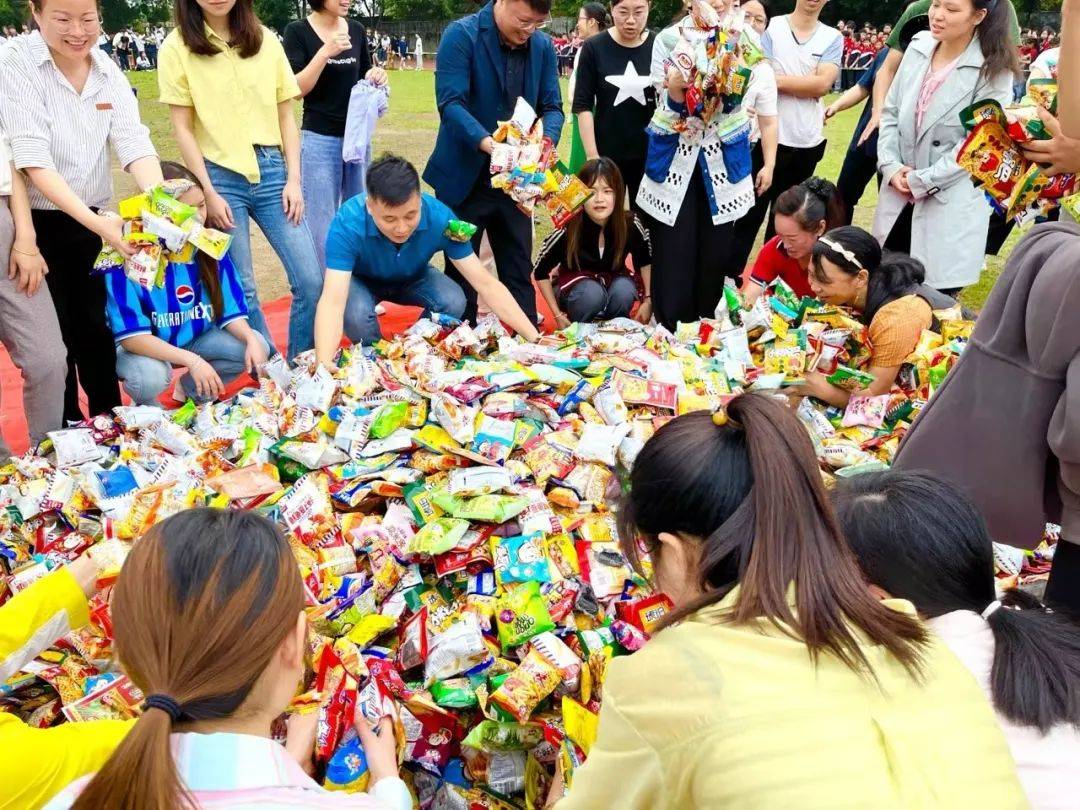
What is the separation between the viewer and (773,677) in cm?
90

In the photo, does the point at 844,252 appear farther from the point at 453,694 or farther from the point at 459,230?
the point at 453,694

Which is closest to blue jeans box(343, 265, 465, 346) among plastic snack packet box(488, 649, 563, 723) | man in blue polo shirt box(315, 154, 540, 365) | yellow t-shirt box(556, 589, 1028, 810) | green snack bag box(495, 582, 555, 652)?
man in blue polo shirt box(315, 154, 540, 365)

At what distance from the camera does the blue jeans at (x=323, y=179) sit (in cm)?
385

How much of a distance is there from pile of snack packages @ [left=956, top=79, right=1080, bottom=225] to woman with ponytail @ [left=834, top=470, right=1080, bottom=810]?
897 mm

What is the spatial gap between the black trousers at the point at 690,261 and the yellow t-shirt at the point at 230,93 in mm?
1535

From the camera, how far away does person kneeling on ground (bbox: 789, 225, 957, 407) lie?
9.19 feet

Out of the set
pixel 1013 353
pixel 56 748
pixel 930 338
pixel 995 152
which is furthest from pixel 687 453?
pixel 930 338

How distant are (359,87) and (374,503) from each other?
6.95ft

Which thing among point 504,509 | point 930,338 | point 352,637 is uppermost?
point 930,338

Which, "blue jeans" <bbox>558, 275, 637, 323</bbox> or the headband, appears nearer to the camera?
the headband

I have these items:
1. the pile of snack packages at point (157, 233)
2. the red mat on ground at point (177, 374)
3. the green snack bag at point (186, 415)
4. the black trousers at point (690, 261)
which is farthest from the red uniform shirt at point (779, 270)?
the green snack bag at point (186, 415)

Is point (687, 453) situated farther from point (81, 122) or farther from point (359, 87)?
point (359, 87)

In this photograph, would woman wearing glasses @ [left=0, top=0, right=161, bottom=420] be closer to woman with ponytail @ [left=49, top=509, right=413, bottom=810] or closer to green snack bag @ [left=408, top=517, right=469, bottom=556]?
green snack bag @ [left=408, top=517, right=469, bottom=556]

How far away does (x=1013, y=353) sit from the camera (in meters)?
1.52
